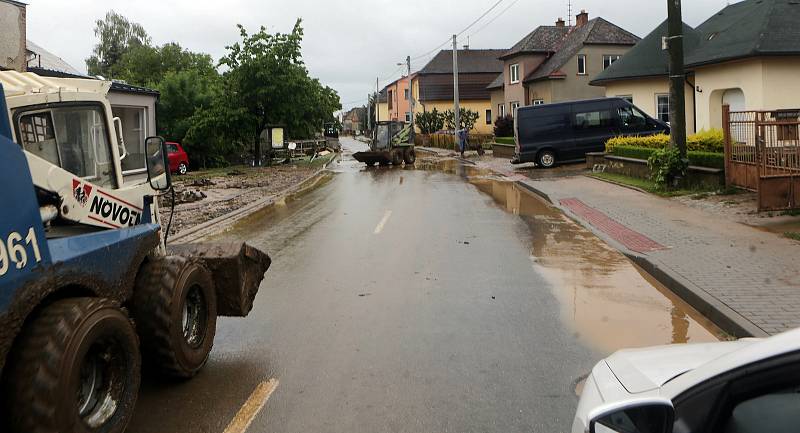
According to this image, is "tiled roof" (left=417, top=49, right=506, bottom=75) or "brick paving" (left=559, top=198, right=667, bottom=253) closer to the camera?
"brick paving" (left=559, top=198, right=667, bottom=253)

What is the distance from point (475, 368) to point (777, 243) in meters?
7.03

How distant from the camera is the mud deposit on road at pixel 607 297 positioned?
274 inches

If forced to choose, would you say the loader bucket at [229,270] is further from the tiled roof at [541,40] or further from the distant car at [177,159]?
the tiled roof at [541,40]

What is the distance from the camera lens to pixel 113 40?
78.3 meters

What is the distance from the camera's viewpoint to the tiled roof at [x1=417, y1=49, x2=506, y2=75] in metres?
81.4

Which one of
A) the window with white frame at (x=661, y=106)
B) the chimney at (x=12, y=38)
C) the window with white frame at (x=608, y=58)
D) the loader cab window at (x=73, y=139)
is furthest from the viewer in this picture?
the window with white frame at (x=608, y=58)

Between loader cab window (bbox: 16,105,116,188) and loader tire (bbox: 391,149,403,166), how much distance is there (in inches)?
1301

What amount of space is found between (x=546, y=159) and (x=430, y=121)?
4185cm

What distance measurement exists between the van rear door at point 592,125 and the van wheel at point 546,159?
957 mm

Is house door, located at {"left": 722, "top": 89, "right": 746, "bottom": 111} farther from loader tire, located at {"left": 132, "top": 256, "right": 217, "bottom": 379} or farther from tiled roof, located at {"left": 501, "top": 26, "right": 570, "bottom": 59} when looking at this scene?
tiled roof, located at {"left": 501, "top": 26, "right": 570, "bottom": 59}

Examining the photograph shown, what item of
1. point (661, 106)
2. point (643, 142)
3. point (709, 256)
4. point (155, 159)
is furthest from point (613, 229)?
point (661, 106)

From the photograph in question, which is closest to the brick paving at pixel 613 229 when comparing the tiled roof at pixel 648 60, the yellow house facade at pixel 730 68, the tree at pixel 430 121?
the yellow house facade at pixel 730 68

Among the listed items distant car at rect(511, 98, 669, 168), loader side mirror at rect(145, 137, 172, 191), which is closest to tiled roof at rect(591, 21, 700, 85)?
distant car at rect(511, 98, 669, 168)

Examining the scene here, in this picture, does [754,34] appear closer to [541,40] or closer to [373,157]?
[373,157]
